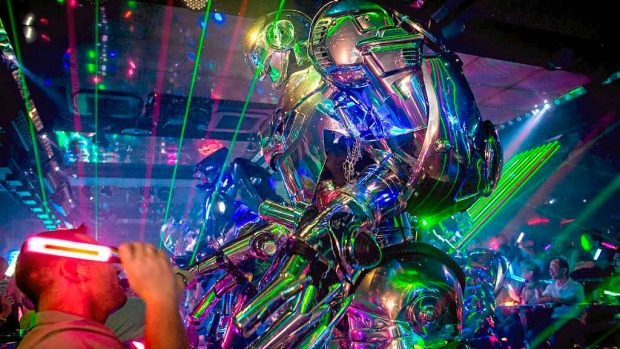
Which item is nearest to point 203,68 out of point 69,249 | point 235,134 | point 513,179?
point 235,134

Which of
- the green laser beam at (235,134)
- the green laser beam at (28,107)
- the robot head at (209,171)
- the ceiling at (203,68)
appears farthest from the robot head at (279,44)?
the green laser beam at (28,107)

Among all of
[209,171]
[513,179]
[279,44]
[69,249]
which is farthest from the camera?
[513,179]

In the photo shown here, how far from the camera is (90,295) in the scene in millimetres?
1992

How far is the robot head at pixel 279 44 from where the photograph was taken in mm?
3617

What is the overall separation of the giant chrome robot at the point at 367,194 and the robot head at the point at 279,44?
1.77ft

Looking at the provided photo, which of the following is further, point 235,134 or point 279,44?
point 235,134

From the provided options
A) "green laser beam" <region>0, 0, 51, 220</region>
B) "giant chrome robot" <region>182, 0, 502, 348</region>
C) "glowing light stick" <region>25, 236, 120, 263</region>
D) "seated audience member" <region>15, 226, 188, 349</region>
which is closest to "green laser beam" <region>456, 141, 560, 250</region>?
"giant chrome robot" <region>182, 0, 502, 348</region>

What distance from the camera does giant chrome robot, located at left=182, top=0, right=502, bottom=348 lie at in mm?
2143

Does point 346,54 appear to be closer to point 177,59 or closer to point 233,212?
point 233,212

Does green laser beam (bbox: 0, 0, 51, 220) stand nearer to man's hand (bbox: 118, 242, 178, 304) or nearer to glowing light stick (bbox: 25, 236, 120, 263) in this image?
glowing light stick (bbox: 25, 236, 120, 263)

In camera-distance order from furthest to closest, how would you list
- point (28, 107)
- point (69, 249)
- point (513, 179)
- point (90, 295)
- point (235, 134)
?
point (513, 179) → point (235, 134) → point (28, 107) → point (90, 295) → point (69, 249)

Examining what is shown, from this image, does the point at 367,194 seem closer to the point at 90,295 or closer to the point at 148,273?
the point at 148,273

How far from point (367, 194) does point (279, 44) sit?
1.87m

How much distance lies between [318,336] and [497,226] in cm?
1504
